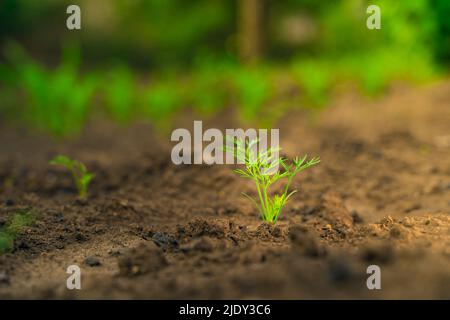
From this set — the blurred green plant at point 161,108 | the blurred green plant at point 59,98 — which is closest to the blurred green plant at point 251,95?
the blurred green plant at point 161,108

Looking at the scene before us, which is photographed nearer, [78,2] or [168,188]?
[168,188]

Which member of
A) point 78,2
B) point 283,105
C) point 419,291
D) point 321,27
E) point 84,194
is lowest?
point 419,291

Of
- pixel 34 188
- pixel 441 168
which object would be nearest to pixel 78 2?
pixel 34 188

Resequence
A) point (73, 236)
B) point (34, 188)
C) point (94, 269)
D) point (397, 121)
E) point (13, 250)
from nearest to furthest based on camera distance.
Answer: point (94, 269), point (13, 250), point (73, 236), point (34, 188), point (397, 121)

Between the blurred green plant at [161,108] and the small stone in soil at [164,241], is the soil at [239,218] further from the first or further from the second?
the blurred green plant at [161,108]

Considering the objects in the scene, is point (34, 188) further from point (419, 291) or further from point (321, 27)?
point (321, 27)

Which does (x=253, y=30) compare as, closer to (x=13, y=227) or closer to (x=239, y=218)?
(x=239, y=218)

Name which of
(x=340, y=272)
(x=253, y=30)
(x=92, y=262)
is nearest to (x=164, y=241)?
(x=92, y=262)
